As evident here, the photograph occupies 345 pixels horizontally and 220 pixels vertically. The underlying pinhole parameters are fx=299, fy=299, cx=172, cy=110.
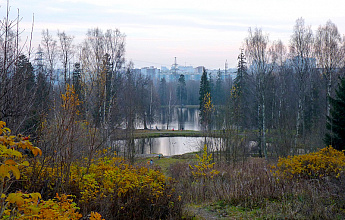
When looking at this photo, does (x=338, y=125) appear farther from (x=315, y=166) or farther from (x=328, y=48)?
(x=328, y=48)

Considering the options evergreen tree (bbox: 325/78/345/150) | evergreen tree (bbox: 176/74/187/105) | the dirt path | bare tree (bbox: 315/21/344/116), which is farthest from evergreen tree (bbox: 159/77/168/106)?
the dirt path

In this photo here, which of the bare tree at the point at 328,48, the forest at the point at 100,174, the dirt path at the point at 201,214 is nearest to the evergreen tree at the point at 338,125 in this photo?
the forest at the point at 100,174

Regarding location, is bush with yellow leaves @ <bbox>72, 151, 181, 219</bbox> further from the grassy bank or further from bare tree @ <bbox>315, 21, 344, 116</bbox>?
bare tree @ <bbox>315, 21, 344, 116</bbox>

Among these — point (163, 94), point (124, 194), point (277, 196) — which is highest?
point (163, 94)

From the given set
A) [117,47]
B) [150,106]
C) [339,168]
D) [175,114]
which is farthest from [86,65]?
[175,114]

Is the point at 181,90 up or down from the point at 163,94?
up

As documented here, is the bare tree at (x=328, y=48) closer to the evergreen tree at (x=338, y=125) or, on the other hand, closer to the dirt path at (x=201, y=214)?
the evergreen tree at (x=338, y=125)

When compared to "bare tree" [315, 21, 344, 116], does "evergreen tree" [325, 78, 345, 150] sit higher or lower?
lower

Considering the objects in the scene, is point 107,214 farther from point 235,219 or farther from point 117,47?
point 117,47

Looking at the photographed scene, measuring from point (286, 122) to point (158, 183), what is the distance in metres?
10.2

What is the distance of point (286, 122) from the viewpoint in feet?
44.6

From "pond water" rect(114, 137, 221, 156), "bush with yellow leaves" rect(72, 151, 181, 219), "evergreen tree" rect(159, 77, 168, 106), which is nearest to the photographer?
"bush with yellow leaves" rect(72, 151, 181, 219)

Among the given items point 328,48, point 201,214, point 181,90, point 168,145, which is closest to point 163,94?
point 181,90

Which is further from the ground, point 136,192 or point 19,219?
point 19,219
